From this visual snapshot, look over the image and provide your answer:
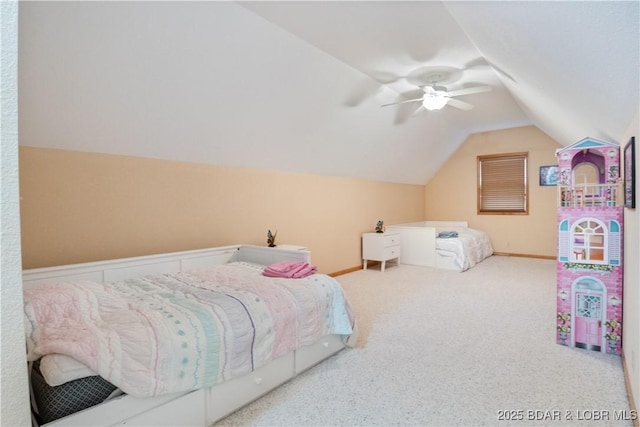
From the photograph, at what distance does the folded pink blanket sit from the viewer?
8.89 feet

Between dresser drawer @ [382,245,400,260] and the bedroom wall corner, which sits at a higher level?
the bedroom wall corner

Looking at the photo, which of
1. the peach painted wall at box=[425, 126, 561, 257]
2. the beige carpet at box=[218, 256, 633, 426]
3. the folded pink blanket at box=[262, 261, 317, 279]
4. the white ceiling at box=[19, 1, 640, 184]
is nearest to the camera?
the white ceiling at box=[19, 1, 640, 184]

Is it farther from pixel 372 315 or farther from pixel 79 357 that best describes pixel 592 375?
pixel 79 357

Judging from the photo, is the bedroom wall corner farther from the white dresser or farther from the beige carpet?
the white dresser

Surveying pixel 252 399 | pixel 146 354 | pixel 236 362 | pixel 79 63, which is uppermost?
pixel 79 63

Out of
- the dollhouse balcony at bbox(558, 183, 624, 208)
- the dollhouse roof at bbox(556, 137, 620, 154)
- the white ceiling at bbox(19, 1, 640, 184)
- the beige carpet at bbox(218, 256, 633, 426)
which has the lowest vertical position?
the beige carpet at bbox(218, 256, 633, 426)

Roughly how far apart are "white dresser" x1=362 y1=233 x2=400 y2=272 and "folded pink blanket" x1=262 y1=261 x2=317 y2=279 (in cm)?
297

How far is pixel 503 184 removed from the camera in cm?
704

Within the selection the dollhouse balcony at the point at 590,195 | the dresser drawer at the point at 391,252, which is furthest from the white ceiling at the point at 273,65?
the dresser drawer at the point at 391,252

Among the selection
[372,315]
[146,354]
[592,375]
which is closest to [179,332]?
[146,354]

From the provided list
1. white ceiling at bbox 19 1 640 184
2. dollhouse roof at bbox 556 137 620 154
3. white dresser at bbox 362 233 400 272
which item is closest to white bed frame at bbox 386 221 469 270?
white dresser at bbox 362 233 400 272

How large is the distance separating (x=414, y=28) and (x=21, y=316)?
2967mm

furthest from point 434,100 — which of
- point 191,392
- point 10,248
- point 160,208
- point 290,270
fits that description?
point 10,248

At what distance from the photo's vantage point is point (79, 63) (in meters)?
2.26
